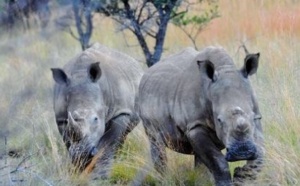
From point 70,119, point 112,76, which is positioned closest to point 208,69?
point 70,119

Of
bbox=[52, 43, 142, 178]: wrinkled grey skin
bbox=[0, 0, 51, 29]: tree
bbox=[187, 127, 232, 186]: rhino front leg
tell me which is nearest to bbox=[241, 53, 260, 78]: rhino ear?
bbox=[187, 127, 232, 186]: rhino front leg

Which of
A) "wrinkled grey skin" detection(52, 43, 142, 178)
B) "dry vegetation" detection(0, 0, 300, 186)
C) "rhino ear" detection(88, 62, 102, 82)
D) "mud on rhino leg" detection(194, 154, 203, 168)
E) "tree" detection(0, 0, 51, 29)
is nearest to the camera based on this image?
"tree" detection(0, 0, 51, 29)

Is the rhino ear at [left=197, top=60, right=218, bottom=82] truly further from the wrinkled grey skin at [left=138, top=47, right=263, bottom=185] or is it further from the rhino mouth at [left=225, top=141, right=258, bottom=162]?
the rhino mouth at [left=225, top=141, right=258, bottom=162]

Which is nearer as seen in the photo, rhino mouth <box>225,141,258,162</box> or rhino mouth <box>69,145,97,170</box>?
rhino mouth <box>225,141,258,162</box>

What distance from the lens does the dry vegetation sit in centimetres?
381

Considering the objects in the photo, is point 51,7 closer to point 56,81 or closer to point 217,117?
point 217,117

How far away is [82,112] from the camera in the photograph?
8047mm

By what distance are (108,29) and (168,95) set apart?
347 inches

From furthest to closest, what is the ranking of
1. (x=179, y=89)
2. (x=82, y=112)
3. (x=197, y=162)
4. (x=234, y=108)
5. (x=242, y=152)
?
1. (x=82, y=112)
2. (x=197, y=162)
3. (x=179, y=89)
4. (x=234, y=108)
5. (x=242, y=152)

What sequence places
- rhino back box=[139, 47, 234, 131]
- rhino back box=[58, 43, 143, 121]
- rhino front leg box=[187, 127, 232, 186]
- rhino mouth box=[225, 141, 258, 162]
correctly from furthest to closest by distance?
rhino back box=[58, 43, 143, 121]
rhino back box=[139, 47, 234, 131]
rhino front leg box=[187, 127, 232, 186]
rhino mouth box=[225, 141, 258, 162]

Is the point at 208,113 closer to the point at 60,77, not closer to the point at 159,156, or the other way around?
the point at 159,156

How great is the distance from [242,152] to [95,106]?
247 cm

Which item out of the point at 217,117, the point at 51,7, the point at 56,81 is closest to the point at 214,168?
the point at 217,117

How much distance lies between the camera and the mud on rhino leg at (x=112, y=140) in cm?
786
